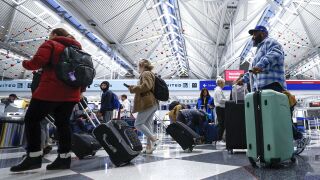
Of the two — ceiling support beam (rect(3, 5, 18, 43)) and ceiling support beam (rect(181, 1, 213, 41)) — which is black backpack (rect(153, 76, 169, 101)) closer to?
ceiling support beam (rect(181, 1, 213, 41))

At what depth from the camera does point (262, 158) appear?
2012 millimetres

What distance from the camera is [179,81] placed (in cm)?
1468

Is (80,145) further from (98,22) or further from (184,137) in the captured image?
(98,22)

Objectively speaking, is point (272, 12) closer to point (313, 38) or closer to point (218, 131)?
point (313, 38)

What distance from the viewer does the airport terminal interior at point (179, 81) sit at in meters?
2.08

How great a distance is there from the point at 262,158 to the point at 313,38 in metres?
17.6

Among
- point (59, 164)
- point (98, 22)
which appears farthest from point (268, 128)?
point (98, 22)

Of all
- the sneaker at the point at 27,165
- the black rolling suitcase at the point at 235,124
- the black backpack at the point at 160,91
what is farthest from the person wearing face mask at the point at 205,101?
the sneaker at the point at 27,165

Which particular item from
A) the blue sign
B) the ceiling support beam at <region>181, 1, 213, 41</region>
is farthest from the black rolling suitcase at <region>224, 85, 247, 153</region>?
the blue sign

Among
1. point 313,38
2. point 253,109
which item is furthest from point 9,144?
point 313,38

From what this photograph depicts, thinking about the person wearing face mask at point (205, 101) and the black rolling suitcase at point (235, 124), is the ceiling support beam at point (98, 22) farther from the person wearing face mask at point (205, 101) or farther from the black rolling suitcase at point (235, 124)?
the black rolling suitcase at point (235, 124)

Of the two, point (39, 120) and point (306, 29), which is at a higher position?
point (306, 29)

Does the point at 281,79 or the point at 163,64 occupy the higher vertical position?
the point at 163,64

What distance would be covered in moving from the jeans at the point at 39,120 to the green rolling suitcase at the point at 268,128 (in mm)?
1639
